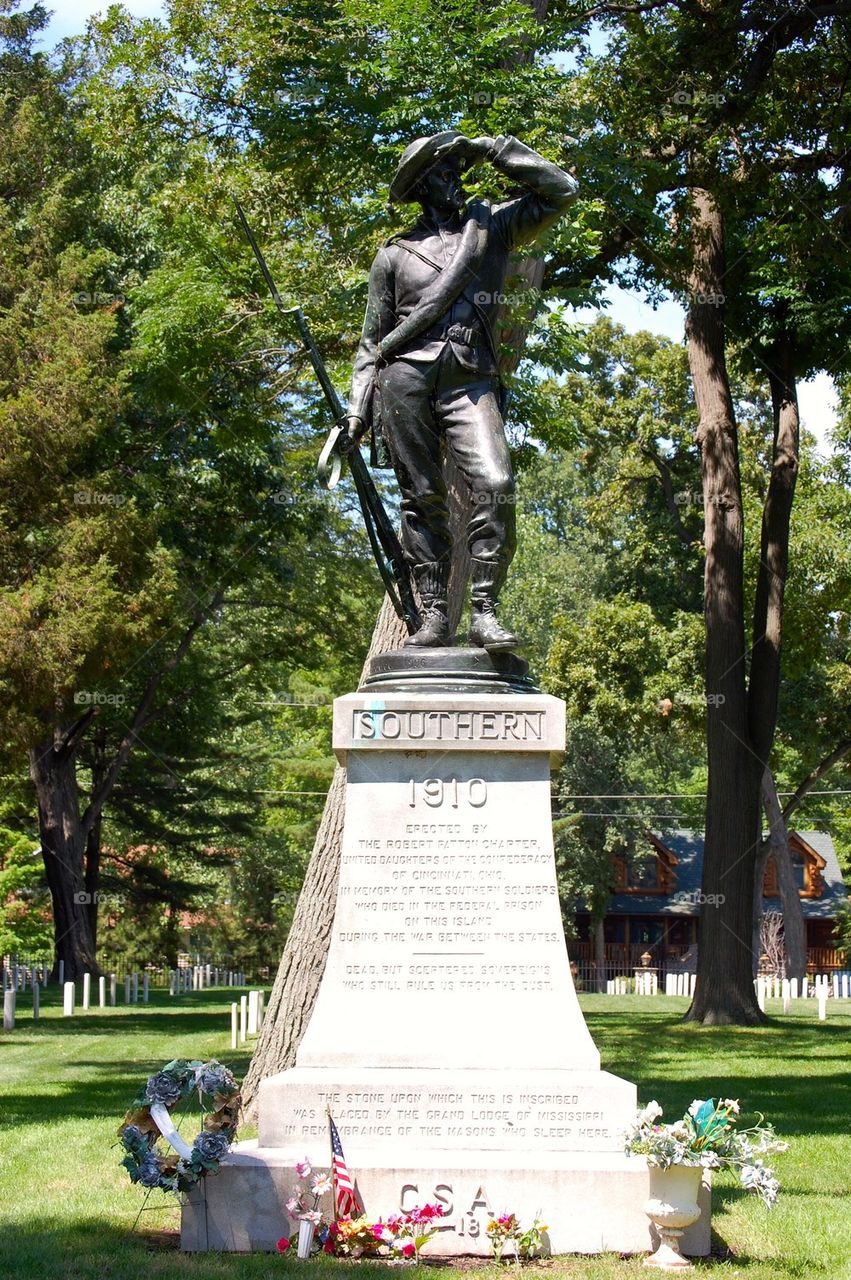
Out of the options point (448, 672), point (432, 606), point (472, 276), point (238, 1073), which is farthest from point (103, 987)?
point (472, 276)

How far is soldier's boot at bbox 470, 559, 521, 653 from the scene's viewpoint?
809cm

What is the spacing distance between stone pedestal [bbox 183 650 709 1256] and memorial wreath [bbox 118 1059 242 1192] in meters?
0.20

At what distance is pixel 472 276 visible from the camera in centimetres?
824

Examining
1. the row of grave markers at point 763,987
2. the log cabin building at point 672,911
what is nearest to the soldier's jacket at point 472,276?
the row of grave markers at point 763,987

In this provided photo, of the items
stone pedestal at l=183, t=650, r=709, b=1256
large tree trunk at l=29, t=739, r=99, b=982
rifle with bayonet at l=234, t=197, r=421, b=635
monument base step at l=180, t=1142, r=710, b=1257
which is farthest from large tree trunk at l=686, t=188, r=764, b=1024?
monument base step at l=180, t=1142, r=710, b=1257

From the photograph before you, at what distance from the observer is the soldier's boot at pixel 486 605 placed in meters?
8.09

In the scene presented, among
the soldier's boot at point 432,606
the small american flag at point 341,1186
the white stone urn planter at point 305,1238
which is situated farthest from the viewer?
the soldier's boot at point 432,606

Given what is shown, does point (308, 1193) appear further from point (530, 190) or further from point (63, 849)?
point (63, 849)

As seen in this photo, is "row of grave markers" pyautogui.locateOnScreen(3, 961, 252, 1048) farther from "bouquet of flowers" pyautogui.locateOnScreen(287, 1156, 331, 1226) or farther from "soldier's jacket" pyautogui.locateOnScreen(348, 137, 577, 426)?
"bouquet of flowers" pyautogui.locateOnScreen(287, 1156, 331, 1226)

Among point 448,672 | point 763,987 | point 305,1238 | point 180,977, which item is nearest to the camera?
point 305,1238

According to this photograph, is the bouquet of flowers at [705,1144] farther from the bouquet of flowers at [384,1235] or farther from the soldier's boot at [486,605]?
the soldier's boot at [486,605]

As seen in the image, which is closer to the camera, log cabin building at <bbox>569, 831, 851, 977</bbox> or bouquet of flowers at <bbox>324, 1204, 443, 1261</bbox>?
bouquet of flowers at <bbox>324, 1204, 443, 1261</bbox>

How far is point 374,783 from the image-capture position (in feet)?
25.2

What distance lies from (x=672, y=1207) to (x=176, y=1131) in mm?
2156
